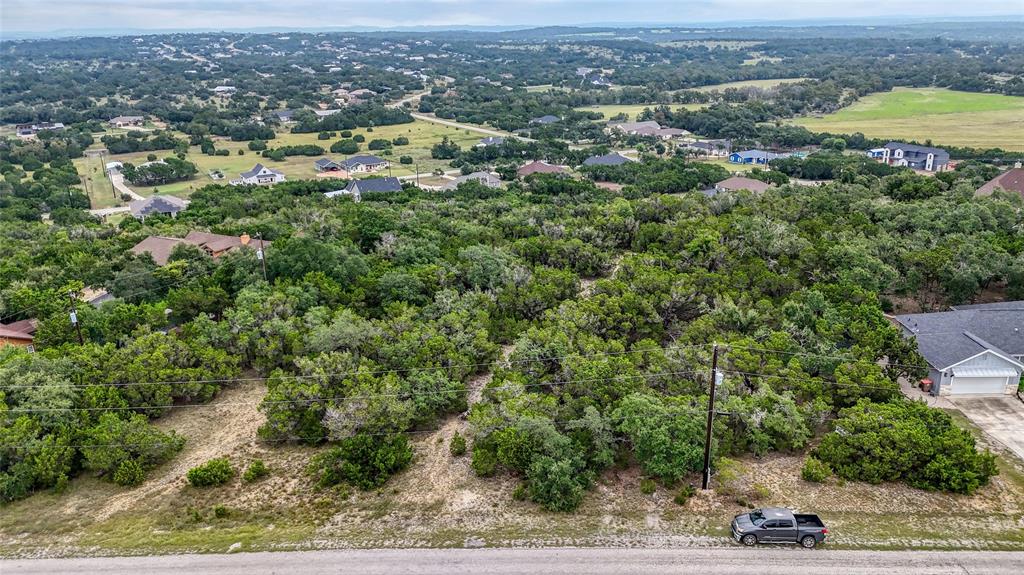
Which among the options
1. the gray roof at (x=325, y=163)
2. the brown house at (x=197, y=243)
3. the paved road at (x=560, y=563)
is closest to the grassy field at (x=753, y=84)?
the gray roof at (x=325, y=163)

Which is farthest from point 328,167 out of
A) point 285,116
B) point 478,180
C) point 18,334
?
point 18,334

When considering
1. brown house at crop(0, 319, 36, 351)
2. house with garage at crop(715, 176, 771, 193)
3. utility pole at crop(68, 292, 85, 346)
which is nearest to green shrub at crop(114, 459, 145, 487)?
utility pole at crop(68, 292, 85, 346)

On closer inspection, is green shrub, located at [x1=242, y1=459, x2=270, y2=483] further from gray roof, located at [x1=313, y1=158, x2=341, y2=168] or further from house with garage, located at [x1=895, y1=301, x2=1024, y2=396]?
gray roof, located at [x1=313, y1=158, x2=341, y2=168]

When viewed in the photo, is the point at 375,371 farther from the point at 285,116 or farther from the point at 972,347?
the point at 285,116

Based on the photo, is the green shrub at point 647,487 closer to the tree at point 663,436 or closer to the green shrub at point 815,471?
the tree at point 663,436

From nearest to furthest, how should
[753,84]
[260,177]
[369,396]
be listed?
[369,396] → [260,177] → [753,84]

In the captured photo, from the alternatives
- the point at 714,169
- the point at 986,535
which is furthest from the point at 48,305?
the point at 714,169
